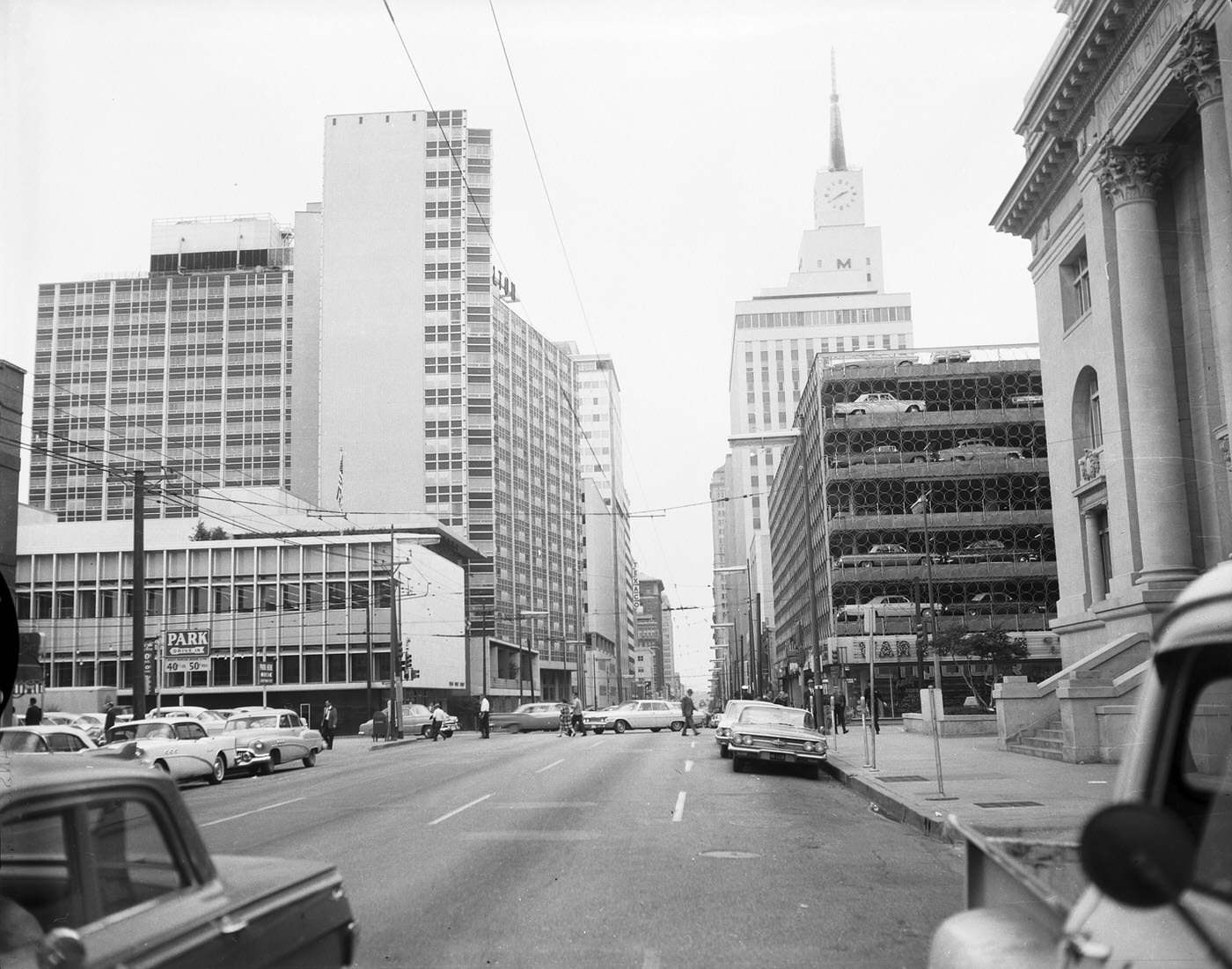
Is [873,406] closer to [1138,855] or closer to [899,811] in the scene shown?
[899,811]

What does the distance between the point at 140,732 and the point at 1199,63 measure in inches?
908

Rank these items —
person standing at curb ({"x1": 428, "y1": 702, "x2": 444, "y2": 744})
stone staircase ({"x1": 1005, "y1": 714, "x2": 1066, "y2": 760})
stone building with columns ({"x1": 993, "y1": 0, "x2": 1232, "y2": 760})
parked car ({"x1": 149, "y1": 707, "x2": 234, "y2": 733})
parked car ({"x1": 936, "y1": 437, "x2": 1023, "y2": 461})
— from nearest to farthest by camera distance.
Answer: stone building with columns ({"x1": 993, "y1": 0, "x2": 1232, "y2": 760}) → stone staircase ({"x1": 1005, "y1": 714, "x2": 1066, "y2": 760}) → parked car ({"x1": 149, "y1": 707, "x2": 234, "y2": 733}) → parked car ({"x1": 936, "y1": 437, "x2": 1023, "y2": 461}) → person standing at curb ({"x1": 428, "y1": 702, "x2": 444, "y2": 744})

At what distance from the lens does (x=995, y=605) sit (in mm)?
62281

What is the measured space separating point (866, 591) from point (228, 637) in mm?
39175

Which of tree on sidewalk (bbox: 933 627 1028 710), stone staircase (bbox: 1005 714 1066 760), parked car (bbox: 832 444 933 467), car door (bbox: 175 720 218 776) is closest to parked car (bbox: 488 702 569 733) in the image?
tree on sidewalk (bbox: 933 627 1028 710)

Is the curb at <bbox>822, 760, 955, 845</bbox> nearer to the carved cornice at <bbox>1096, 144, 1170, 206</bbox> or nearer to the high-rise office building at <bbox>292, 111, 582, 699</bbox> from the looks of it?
the carved cornice at <bbox>1096, 144, 1170, 206</bbox>

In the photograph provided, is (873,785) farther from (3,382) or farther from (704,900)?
(3,382)

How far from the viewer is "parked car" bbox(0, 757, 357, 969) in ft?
10.3

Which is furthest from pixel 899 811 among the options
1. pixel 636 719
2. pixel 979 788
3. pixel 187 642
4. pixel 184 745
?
pixel 636 719

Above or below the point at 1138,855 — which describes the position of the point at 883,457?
above

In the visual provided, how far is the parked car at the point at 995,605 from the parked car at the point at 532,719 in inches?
926

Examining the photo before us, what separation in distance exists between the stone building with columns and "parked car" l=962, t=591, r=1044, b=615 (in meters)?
33.9

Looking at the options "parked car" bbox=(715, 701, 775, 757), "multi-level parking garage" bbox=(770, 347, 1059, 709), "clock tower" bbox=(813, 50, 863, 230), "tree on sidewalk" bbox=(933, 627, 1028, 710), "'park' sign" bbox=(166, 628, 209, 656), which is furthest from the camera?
"tree on sidewalk" bbox=(933, 627, 1028, 710)

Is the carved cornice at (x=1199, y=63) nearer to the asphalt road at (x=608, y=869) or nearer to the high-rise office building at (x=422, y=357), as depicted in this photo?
the asphalt road at (x=608, y=869)
